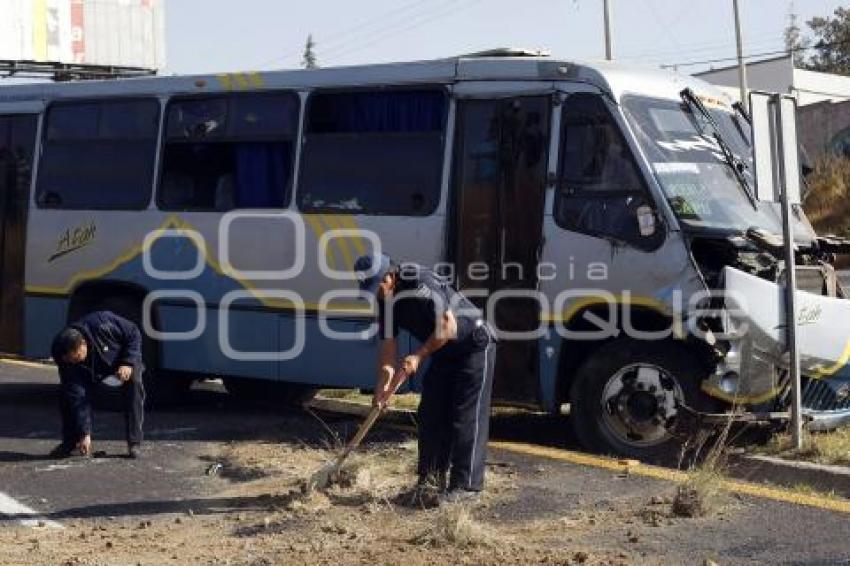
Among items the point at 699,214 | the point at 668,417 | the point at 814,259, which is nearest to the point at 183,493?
the point at 668,417

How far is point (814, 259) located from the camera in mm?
8805

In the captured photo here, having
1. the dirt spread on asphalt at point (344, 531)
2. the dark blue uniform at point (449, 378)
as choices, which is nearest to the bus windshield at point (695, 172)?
the dark blue uniform at point (449, 378)

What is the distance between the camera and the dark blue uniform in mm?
6887

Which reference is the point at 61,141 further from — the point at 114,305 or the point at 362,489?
the point at 362,489

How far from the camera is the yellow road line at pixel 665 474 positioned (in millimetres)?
6904

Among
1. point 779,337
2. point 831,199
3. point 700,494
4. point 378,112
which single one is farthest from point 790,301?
point 831,199

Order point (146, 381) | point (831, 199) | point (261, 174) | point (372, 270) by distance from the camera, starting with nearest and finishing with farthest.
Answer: point (372, 270) < point (261, 174) < point (146, 381) < point (831, 199)

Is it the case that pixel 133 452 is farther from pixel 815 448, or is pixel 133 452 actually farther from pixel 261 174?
pixel 815 448

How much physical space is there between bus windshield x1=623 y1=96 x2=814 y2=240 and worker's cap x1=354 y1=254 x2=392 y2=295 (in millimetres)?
2282

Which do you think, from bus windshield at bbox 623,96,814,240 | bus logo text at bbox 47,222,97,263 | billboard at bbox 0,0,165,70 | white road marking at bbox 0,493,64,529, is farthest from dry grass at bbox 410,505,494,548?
billboard at bbox 0,0,165,70

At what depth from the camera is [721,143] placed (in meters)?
8.80

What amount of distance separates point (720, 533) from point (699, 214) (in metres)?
2.53

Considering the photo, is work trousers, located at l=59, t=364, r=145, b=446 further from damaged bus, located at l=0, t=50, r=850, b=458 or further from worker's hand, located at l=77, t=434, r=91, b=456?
damaged bus, located at l=0, t=50, r=850, b=458

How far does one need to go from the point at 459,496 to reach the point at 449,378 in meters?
0.65
